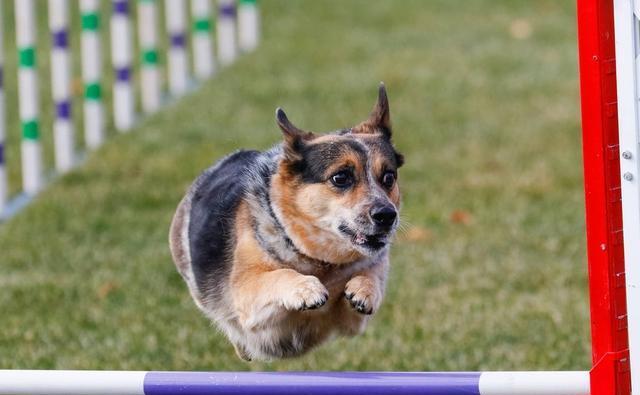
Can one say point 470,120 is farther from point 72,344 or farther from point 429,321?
point 72,344

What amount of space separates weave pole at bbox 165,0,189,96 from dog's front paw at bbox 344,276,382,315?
7.46m

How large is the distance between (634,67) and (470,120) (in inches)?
279

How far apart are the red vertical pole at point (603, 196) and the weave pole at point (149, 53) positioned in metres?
6.99

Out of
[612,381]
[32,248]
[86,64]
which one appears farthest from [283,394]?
[86,64]

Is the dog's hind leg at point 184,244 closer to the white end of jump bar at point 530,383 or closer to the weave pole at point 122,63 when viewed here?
the white end of jump bar at point 530,383

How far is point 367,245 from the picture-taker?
2.92 meters

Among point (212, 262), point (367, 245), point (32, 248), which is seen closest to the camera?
point (367, 245)

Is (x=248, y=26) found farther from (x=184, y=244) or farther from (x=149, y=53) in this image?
(x=184, y=244)

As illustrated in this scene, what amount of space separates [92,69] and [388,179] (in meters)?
6.52

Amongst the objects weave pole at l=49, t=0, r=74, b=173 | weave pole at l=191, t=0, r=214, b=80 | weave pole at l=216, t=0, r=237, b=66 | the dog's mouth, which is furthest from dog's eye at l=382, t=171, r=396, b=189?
weave pole at l=216, t=0, r=237, b=66

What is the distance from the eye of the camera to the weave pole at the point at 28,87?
8133mm

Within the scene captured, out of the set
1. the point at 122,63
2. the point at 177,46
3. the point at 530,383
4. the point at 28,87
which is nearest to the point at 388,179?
the point at 530,383

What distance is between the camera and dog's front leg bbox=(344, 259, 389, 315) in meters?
2.96

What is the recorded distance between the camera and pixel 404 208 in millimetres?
8172
